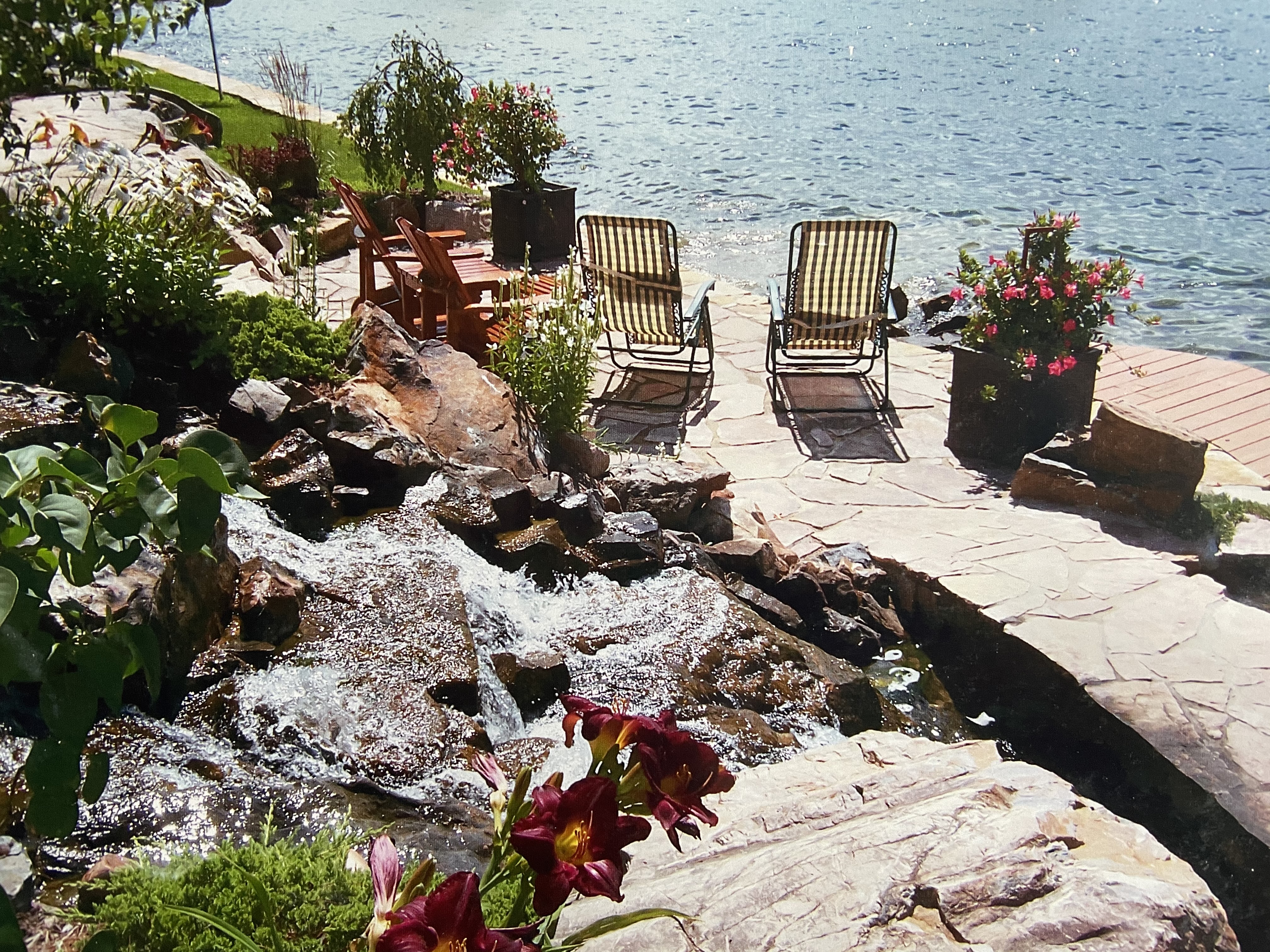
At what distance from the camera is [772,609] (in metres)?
4.64

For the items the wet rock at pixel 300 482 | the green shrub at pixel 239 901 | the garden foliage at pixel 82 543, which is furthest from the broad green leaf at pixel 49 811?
the wet rock at pixel 300 482

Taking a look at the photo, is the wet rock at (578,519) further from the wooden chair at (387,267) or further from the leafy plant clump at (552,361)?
the wooden chair at (387,267)

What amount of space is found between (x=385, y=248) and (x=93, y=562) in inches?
232

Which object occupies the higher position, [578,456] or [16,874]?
[16,874]

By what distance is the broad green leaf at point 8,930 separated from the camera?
95 cm

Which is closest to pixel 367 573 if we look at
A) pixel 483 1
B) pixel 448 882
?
pixel 448 882

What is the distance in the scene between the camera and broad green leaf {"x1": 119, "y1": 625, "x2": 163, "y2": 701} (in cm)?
111

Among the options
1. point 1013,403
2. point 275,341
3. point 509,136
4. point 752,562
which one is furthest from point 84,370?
point 509,136

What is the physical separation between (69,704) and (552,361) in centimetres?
446

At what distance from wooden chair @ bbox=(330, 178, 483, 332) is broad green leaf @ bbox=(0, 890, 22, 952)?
5840 millimetres

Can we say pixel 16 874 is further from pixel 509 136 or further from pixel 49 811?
pixel 509 136

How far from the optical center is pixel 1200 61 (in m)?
34.0

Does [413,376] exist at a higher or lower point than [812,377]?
higher

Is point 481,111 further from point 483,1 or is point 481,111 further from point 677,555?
point 483,1
